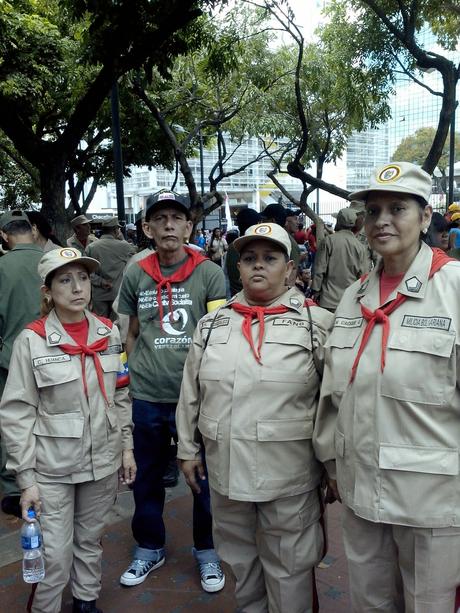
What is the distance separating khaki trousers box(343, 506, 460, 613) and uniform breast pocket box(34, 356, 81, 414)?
1.31 metres

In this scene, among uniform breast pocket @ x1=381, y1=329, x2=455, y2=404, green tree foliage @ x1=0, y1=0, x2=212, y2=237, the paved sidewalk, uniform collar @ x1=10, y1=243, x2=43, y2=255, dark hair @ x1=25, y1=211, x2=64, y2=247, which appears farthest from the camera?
green tree foliage @ x1=0, y1=0, x2=212, y2=237

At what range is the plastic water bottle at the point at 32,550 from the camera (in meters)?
2.49

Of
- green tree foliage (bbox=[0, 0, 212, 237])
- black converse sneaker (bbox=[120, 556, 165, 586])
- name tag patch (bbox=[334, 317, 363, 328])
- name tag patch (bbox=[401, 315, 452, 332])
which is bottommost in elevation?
black converse sneaker (bbox=[120, 556, 165, 586])

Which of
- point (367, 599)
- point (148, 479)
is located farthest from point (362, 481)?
point (148, 479)

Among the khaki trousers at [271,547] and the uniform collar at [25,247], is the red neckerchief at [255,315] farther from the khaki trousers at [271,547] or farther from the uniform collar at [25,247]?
the uniform collar at [25,247]

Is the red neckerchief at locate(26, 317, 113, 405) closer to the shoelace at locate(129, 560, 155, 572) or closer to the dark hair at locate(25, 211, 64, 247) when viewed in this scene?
the shoelace at locate(129, 560, 155, 572)

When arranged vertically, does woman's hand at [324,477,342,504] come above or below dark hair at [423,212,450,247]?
below

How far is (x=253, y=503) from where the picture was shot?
249 cm

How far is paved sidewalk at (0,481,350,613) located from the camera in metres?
2.96

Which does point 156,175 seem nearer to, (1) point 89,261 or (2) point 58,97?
(2) point 58,97

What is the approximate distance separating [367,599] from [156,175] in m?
69.8

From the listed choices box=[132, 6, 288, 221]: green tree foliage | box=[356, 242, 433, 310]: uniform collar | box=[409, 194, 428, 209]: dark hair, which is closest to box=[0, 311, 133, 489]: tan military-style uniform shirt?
box=[356, 242, 433, 310]: uniform collar

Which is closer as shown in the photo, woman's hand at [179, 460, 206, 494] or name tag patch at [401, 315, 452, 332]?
name tag patch at [401, 315, 452, 332]

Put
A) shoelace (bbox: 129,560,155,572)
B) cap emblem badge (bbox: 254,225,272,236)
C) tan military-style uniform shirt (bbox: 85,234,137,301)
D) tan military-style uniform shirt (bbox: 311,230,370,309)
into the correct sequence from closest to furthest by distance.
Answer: cap emblem badge (bbox: 254,225,272,236) → shoelace (bbox: 129,560,155,572) → tan military-style uniform shirt (bbox: 85,234,137,301) → tan military-style uniform shirt (bbox: 311,230,370,309)
